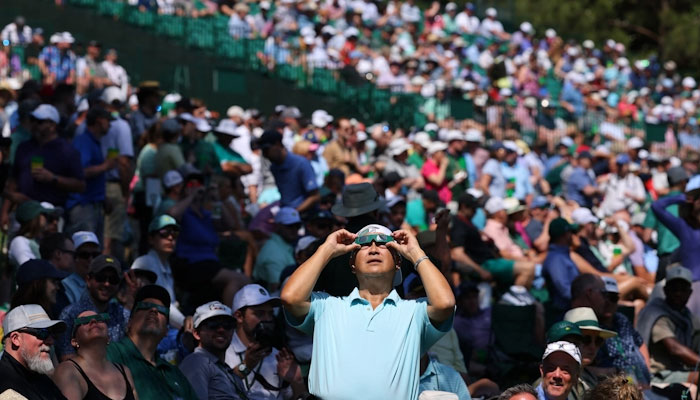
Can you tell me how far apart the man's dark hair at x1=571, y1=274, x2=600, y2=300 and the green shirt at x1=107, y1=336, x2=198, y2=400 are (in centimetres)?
391

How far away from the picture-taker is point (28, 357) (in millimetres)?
7445

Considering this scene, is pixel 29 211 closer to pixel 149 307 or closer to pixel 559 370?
pixel 149 307

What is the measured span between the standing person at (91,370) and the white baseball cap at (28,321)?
14 cm

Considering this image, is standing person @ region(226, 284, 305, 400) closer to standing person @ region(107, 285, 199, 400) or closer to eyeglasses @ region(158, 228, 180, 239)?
standing person @ region(107, 285, 199, 400)

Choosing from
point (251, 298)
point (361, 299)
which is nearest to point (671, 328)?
point (251, 298)

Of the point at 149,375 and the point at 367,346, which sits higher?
the point at 367,346

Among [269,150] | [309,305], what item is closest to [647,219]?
[269,150]

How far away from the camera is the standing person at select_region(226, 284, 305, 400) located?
923cm

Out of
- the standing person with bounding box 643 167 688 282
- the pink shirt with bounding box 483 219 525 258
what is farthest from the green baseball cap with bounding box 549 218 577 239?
the pink shirt with bounding box 483 219 525 258

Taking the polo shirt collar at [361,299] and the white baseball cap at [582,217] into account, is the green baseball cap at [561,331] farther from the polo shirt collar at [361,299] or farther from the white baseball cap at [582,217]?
the white baseball cap at [582,217]

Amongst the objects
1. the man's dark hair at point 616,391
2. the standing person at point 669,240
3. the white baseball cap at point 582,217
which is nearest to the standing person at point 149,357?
the man's dark hair at point 616,391

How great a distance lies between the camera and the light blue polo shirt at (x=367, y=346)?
19.6ft

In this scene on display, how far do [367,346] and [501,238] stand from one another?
358 inches

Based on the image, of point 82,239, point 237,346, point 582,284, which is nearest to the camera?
point 237,346
